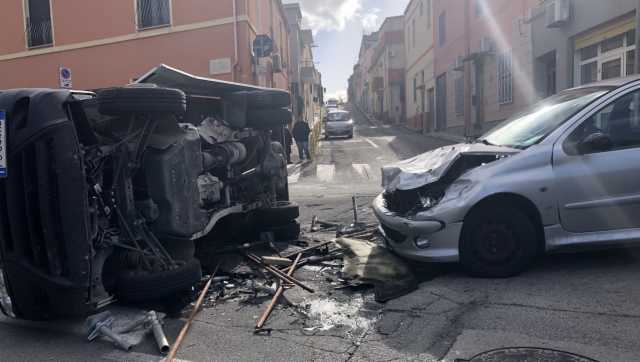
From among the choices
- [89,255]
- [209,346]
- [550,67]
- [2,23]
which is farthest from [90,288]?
[2,23]

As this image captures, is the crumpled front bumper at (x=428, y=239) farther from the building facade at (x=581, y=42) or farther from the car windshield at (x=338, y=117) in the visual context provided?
the car windshield at (x=338, y=117)

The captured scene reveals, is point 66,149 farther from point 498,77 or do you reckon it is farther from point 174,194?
point 498,77

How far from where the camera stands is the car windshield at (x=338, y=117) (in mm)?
29766

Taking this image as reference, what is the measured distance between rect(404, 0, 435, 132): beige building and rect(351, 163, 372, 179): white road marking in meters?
13.8

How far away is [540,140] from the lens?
493 centimetres

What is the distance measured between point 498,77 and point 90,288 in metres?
17.0

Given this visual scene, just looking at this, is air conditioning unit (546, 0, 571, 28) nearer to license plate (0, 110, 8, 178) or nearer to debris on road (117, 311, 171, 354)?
debris on road (117, 311, 171, 354)

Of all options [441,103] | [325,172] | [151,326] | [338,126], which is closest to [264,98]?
[151,326]

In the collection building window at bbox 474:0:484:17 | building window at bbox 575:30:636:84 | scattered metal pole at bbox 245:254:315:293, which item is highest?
building window at bbox 474:0:484:17

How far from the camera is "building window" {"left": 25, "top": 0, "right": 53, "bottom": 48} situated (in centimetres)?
1858

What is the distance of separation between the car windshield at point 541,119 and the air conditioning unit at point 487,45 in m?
13.7

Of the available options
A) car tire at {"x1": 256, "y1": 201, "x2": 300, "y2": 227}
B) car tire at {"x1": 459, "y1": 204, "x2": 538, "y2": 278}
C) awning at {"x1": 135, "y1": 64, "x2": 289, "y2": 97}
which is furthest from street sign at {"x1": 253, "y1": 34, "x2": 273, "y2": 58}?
car tire at {"x1": 459, "y1": 204, "x2": 538, "y2": 278}

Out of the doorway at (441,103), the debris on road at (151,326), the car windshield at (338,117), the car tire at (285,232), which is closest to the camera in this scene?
the debris on road at (151,326)

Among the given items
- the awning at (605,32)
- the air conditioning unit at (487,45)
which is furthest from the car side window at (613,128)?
the air conditioning unit at (487,45)
